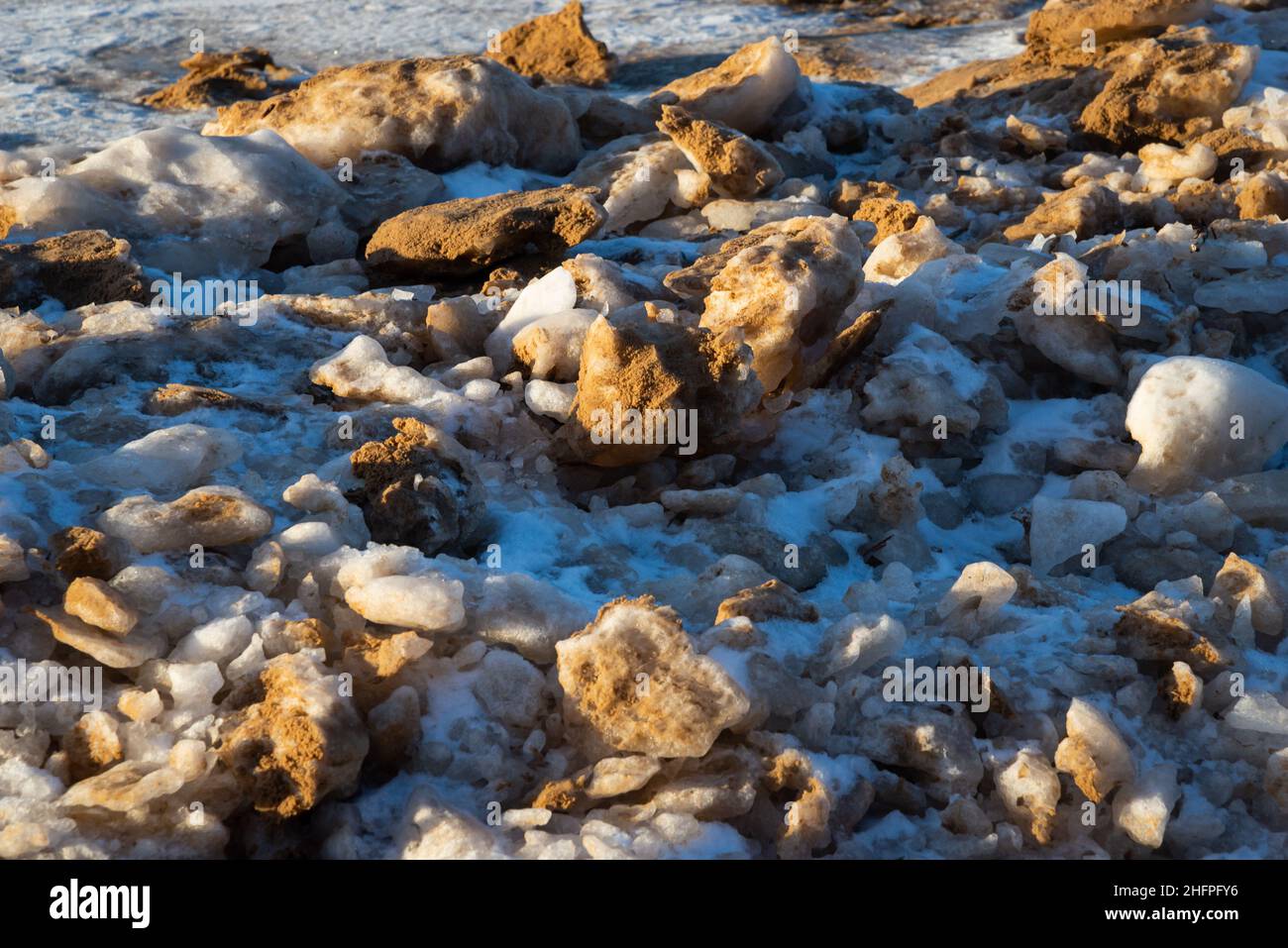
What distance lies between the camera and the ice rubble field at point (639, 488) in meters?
2.87

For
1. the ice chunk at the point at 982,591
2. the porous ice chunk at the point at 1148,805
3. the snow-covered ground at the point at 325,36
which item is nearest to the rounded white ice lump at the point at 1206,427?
the ice chunk at the point at 982,591

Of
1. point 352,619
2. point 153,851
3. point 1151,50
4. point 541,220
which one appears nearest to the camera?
point 153,851

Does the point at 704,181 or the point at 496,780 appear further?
the point at 704,181

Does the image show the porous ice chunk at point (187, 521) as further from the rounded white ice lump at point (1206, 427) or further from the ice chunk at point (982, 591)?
the rounded white ice lump at point (1206, 427)

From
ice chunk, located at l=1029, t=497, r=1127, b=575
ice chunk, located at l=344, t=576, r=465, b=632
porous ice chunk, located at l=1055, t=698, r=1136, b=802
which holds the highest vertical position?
ice chunk, located at l=344, t=576, r=465, b=632

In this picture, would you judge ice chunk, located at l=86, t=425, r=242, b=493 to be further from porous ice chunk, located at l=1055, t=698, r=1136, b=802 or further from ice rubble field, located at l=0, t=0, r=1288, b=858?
porous ice chunk, located at l=1055, t=698, r=1136, b=802

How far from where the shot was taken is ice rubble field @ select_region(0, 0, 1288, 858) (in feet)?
9.42

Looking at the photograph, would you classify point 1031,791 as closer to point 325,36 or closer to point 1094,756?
point 1094,756

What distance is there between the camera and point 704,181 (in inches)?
246

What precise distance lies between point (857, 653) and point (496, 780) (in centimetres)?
90

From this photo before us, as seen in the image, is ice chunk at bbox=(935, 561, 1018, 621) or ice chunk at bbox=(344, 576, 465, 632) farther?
ice chunk at bbox=(935, 561, 1018, 621)

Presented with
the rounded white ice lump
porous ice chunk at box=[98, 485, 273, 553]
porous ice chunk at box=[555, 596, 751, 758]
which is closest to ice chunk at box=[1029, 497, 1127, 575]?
the rounded white ice lump

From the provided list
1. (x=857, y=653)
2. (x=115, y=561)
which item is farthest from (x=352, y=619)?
(x=857, y=653)

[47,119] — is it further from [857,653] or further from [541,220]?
[857,653]
